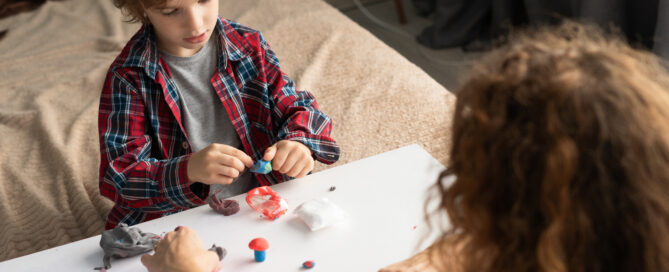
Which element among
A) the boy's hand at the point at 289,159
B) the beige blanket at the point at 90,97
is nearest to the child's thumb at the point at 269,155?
the boy's hand at the point at 289,159

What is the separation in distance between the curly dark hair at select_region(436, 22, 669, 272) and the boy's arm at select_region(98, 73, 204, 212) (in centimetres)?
58

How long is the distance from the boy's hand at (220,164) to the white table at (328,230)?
4 cm

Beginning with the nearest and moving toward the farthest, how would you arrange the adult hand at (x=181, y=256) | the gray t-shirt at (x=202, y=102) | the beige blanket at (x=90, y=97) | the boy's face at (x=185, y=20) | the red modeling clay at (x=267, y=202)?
the adult hand at (x=181, y=256) → the red modeling clay at (x=267, y=202) → the boy's face at (x=185, y=20) → the gray t-shirt at (x=202, y=102) → the beige blanket at (x=90, y=97)

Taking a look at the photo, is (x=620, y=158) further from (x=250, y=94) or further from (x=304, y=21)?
(x=304, y=21)

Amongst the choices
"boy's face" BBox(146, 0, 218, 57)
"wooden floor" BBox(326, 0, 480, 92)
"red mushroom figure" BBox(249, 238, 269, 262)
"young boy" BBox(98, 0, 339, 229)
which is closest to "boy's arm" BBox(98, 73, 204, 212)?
"young boy" BBox(98, 0, 339, 229)

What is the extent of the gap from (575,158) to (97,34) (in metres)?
1.74

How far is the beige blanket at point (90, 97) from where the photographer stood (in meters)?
1.27

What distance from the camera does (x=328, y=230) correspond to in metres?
0.80

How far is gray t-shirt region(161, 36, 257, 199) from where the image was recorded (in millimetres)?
1058

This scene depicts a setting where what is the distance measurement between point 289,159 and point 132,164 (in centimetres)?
25

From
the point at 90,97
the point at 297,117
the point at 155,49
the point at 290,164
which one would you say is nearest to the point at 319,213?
the point at 290,164

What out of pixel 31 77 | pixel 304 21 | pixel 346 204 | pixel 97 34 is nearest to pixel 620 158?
pixel 346 204

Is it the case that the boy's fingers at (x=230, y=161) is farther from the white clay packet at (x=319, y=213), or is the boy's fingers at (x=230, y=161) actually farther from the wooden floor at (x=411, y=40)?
the wooden floor at (x=411, y=40)

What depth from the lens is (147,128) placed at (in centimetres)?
106
